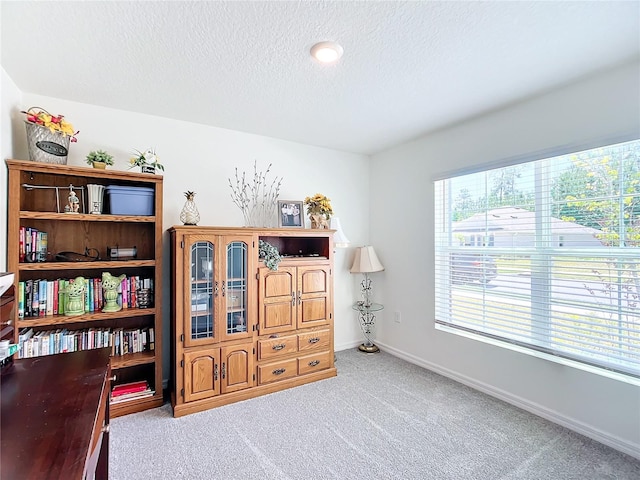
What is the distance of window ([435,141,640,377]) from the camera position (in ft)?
6.66

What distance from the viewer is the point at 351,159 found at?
13.1 ft

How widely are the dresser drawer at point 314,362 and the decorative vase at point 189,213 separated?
1608mm

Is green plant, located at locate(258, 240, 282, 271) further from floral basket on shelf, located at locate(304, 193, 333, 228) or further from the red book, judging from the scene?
the red book

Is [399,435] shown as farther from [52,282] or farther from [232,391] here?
[52,282]

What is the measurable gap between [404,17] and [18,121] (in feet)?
8.96

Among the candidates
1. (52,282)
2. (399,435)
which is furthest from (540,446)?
(52,282)

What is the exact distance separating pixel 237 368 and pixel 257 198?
167cm

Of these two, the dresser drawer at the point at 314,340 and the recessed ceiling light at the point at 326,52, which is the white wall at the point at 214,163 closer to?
the dresser drawer at the point at 314,340

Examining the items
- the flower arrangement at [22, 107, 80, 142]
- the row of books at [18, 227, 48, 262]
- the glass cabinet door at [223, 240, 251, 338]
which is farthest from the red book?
the flower arrangement at [22, 107, 80, 142]

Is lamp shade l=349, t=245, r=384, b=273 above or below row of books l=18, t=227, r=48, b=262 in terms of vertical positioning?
below

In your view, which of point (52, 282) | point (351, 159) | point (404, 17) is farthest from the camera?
point (351, 159)

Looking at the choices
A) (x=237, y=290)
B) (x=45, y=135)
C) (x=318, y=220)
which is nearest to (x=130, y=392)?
(x=237, y=290)

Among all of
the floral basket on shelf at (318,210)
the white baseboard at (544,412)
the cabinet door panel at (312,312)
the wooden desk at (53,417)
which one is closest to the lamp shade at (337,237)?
the floral basket on shelf at (318,210)

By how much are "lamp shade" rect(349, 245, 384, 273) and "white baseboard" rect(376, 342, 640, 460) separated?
109 cm
